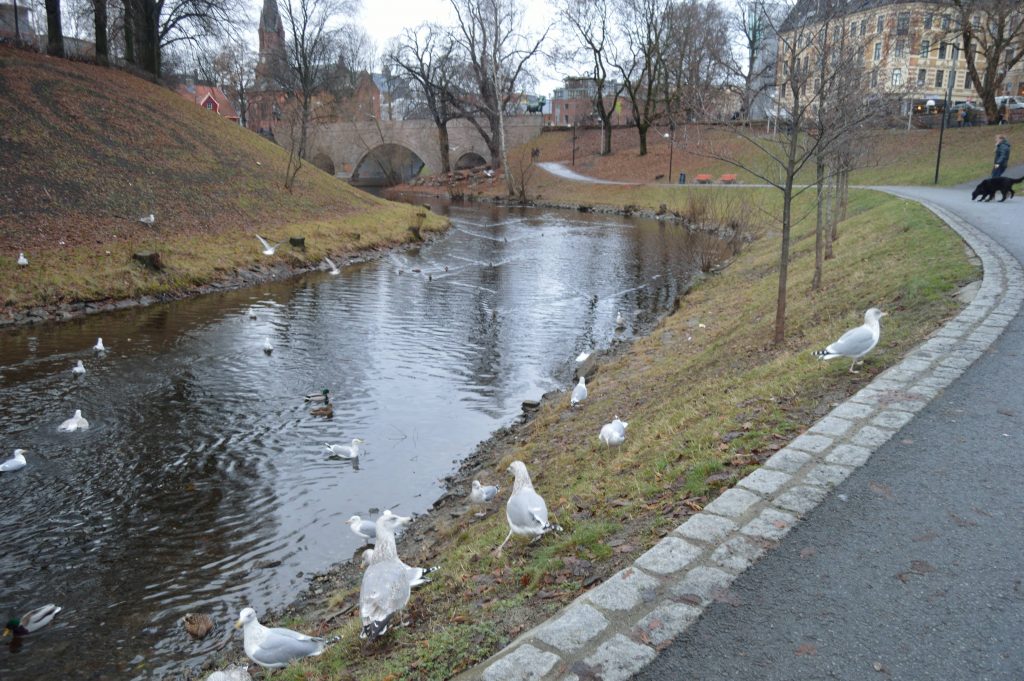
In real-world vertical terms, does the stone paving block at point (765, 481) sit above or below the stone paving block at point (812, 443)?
below

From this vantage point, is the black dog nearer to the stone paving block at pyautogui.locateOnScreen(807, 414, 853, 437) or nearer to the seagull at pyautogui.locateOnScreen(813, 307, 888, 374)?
the seagull at pyautogui.locateOnScreen(813, 307, 888, 374)

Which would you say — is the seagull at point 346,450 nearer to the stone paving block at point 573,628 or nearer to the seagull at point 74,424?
the seagull at point 74,424

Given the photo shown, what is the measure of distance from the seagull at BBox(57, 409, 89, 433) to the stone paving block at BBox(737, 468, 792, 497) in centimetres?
1067

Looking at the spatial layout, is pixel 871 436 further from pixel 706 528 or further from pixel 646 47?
pixel 646 47

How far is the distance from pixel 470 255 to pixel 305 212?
808 centimetres

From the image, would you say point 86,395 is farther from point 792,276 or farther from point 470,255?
point 470,255

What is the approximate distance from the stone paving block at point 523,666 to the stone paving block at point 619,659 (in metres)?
0.22

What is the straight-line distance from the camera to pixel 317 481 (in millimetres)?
10336

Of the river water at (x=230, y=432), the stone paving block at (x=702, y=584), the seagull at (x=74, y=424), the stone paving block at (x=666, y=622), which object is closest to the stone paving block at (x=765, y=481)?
the stone paving block at (x=702, y=584)

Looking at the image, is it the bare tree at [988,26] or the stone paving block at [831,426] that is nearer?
the stone paving block at [831,426]

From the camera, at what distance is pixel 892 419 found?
21.1 ft

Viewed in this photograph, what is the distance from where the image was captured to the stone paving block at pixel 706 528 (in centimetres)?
486

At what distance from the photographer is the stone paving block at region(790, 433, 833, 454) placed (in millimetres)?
5998

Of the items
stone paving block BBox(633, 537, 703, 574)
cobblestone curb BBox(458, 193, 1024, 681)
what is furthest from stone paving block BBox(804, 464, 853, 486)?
stone paving block BBox(633, 537, 703, 574)
